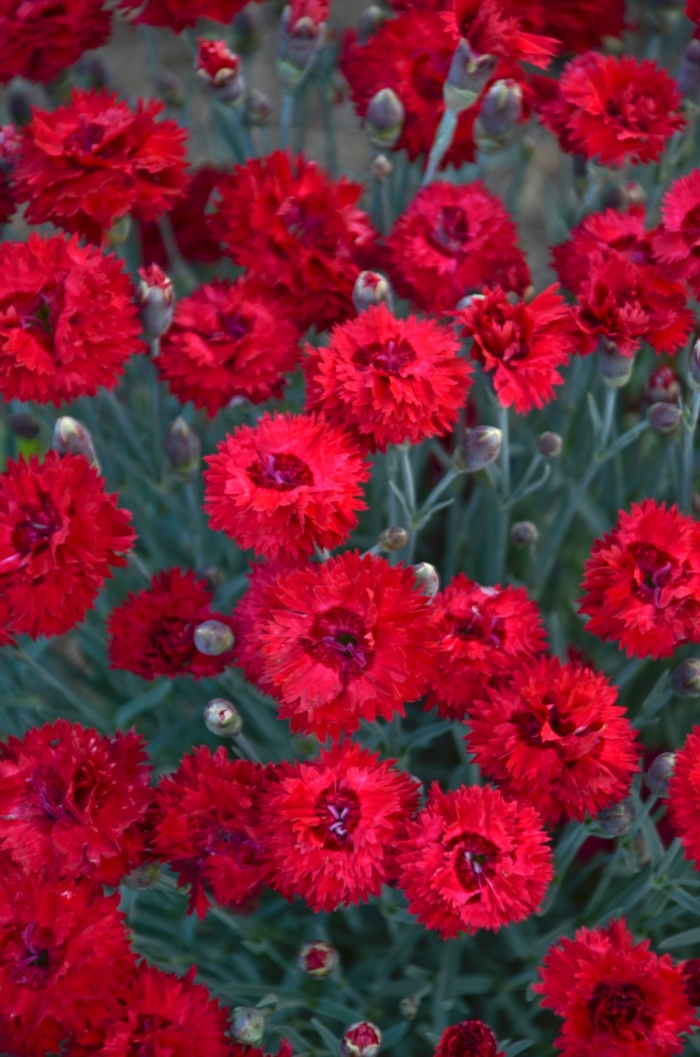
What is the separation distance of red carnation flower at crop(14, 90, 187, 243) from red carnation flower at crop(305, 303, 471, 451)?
0.22 m

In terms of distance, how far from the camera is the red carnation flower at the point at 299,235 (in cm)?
74

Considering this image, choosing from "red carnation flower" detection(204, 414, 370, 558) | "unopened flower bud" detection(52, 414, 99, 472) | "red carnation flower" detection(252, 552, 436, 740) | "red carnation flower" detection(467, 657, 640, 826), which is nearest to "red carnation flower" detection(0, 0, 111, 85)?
"unopened flower bud" detection(52, 414, 99, 472)

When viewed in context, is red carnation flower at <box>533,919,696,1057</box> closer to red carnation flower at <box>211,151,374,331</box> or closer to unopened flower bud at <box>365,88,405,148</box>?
red carnation flower at <box>211,151,374,331</box>

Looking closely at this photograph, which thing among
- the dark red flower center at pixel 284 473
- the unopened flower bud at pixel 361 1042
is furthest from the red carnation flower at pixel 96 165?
the unopened flower bud at pixel 361 1042

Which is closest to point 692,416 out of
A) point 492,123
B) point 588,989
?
point 492,123

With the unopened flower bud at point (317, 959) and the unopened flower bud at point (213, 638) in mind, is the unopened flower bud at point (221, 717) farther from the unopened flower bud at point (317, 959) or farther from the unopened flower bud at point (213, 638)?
the unopened flower bud at point (317, 959)

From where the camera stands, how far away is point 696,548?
63 centimetres

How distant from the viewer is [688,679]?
66 centimetres

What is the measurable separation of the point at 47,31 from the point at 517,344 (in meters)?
0.48

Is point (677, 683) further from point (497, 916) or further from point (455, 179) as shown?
point (455, 179)

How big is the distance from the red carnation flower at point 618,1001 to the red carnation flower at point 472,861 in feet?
0.18

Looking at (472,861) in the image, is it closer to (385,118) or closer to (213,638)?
(213,638)

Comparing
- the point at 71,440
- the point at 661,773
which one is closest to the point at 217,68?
the point at 71,440

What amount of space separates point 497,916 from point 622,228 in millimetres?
494
